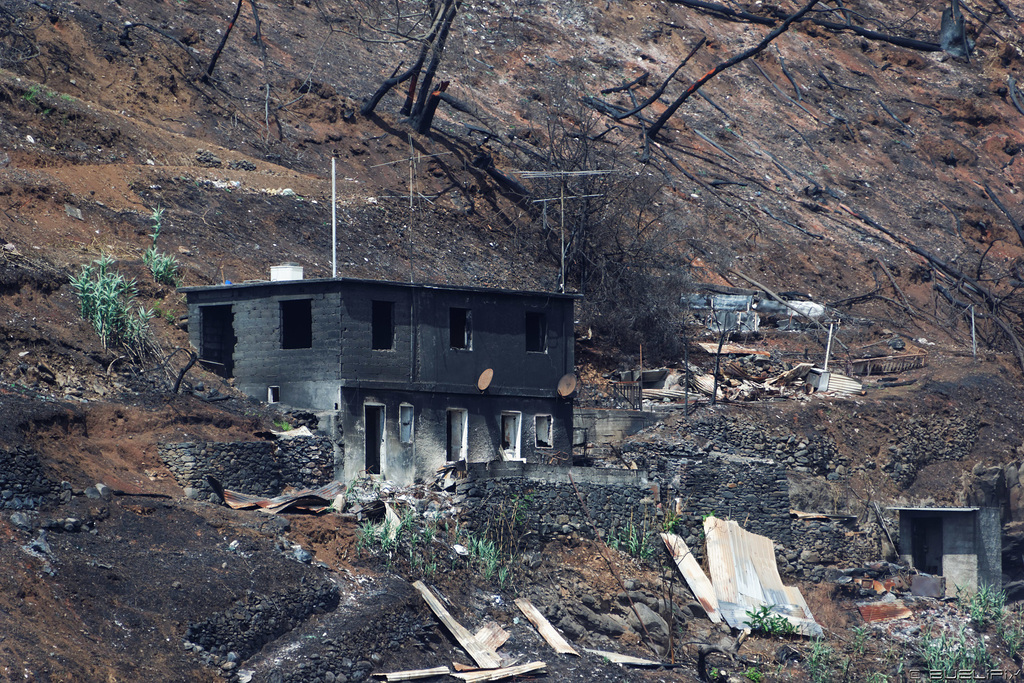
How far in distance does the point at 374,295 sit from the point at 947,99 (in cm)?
3886

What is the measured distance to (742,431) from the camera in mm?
33969

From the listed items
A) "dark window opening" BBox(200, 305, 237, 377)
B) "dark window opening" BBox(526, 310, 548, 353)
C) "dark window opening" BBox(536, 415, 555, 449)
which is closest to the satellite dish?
"dark window opening" BBox(536, 415, 555, 449)

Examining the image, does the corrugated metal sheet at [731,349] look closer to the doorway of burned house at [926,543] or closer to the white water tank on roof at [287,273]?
the doorway of burned house at [926,543]

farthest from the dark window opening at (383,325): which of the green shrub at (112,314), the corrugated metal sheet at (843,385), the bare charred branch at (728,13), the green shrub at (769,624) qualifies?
the bare charred branch at (728,13)

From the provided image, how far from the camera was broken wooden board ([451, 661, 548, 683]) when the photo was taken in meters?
21.2

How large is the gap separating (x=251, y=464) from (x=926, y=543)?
16.6 m

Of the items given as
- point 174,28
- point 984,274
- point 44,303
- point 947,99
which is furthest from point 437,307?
point 947,99

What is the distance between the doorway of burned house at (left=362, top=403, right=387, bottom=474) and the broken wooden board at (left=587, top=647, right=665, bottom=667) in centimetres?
585

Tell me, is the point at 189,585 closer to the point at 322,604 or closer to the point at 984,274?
the point at 322,604

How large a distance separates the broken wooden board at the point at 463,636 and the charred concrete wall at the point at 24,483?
246 inches

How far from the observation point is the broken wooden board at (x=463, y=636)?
22.0 m

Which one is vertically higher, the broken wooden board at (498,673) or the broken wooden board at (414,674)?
the broken wooden board at (414,674)

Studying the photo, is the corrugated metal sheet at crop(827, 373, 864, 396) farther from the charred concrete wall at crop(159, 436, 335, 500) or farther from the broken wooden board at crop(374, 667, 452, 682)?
the broken wooden board at crop(374, 667, 452, 682)

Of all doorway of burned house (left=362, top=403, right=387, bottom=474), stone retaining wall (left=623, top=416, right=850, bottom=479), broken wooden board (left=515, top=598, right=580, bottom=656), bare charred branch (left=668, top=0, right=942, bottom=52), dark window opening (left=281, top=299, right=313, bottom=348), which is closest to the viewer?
broken wooden board (left=515, top=598, right=580, bottom=656)
